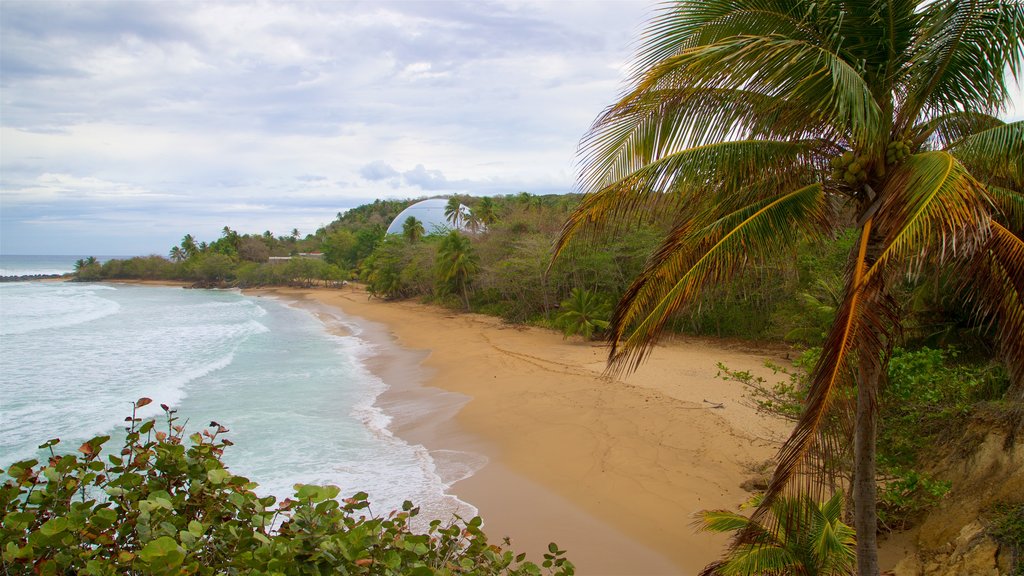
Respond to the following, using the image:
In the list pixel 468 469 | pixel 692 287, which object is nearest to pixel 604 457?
pixel 468 469

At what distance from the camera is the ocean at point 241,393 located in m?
9.83

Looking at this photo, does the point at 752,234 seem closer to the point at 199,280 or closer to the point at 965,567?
the point at 965,567

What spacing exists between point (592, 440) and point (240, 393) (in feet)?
33.6

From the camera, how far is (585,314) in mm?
20250

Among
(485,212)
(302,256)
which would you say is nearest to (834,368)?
(485,212)

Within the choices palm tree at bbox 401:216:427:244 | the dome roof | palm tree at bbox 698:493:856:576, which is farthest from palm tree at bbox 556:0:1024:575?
the dome roof

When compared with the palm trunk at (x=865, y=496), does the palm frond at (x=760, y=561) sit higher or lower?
lower

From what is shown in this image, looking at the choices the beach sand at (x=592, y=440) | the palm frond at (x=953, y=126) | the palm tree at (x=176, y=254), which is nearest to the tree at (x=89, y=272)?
the palm tree at (x=176, y=254)

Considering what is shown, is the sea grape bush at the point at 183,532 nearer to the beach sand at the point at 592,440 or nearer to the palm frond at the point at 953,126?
the palm frond at the point at 953,126

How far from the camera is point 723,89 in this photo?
A: 376 centimetres

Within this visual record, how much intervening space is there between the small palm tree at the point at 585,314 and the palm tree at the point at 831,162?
15930 mm

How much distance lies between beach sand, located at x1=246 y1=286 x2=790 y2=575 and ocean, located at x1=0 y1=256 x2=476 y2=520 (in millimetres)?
824

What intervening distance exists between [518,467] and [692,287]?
22.4ft

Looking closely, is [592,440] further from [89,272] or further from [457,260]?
[89,272]
